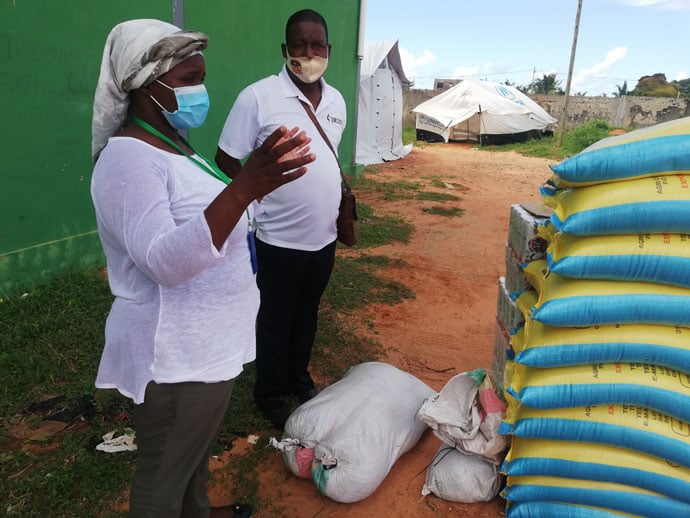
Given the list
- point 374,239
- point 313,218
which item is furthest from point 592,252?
point 374,239

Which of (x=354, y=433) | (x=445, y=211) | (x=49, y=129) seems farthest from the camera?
(x=445, y=211)

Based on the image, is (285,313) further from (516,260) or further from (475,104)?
(475,104)

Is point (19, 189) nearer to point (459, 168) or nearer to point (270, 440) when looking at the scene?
point (270, 440)

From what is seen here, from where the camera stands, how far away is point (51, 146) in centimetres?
407

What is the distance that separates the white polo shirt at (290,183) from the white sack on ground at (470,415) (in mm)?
940

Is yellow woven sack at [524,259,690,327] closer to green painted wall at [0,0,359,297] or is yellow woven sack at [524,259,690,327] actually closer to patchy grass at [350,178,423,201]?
green painted wall at [0,0,359,297]

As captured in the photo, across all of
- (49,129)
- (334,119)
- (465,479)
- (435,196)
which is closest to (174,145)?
(334,119)

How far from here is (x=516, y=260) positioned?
2.38 meters

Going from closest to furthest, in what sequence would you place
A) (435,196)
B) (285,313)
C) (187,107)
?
1. (187,107)
2. (285,313)
3. (435,196)

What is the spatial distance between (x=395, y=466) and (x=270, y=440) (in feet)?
2.12

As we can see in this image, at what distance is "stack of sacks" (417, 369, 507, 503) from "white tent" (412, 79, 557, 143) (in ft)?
62.9

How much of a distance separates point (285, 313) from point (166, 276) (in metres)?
1.39

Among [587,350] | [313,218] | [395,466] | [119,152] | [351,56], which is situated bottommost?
[395,466]

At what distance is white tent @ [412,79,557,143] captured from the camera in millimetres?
19812
